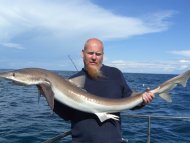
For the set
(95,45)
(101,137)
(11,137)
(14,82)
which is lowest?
(11,137)

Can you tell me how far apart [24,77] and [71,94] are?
70 centimetres

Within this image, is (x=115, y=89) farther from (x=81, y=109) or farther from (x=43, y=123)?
(x=43, y=123)

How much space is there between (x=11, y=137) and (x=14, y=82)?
8421 millimetres

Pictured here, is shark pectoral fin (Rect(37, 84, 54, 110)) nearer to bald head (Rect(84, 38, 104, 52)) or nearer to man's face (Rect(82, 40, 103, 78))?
man's face (Rect(82, 40, 103, 78))

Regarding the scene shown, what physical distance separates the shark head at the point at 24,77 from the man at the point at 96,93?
50 cm

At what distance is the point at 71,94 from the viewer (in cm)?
509

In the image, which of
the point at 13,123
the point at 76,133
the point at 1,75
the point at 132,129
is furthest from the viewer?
the point at 13,123

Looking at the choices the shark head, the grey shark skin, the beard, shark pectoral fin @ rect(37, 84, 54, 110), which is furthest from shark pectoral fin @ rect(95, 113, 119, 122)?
the shark head

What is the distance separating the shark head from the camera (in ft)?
16.0

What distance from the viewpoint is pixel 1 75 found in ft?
15.8

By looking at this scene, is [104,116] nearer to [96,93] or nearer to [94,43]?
[96,93]

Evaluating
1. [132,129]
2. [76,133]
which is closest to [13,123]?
[132,129]

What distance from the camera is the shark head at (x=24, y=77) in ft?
16.0

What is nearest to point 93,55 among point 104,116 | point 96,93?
point 96,93
